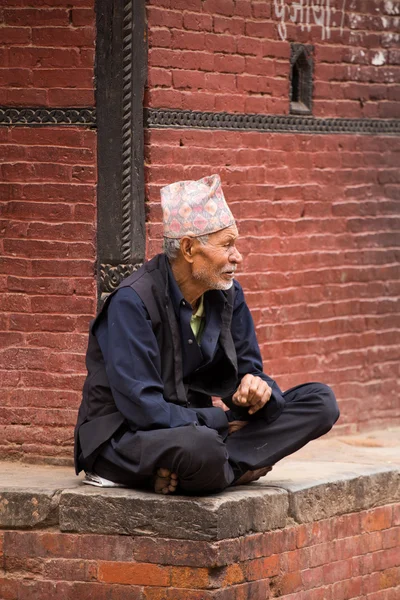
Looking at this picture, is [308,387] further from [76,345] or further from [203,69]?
[203,69]

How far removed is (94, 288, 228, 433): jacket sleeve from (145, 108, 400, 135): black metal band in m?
1.40

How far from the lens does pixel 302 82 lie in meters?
7.96

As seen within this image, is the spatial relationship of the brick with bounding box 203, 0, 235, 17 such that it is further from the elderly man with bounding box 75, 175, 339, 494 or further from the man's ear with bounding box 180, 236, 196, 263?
→ the man's ear with bounding box 180, 236, 196, 263

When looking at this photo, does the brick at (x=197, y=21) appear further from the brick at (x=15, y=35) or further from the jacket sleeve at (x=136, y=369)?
the jacket sleeve at (x=136, y=369)

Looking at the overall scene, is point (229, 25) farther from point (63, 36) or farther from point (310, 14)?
point (63, 36)

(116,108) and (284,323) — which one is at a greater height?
(116,108)

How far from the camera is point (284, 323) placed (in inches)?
313

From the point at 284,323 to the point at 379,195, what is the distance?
1116mm

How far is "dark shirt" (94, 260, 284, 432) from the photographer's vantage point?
5.81m

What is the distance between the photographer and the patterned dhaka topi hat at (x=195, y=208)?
5.98 meters

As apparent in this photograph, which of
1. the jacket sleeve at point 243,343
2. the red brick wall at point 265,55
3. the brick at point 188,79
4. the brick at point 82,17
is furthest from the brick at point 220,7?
the jacket sleeve at point 243,343

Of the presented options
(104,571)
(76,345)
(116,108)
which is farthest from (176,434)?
(116,108)

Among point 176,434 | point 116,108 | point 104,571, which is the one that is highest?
point 116,108

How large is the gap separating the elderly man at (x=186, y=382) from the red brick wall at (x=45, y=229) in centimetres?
93
